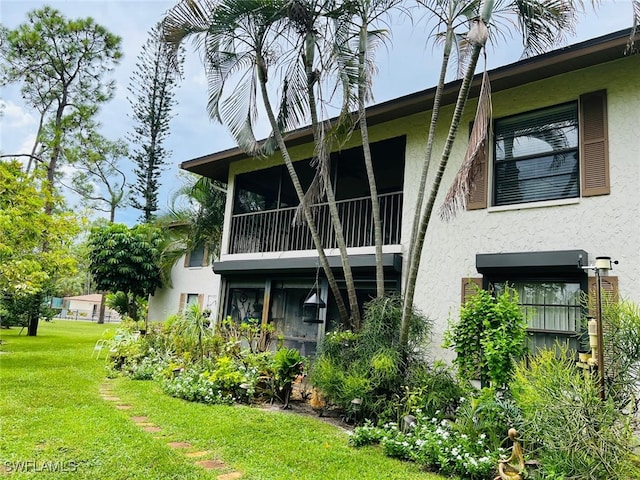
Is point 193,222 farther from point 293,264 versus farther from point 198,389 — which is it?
point 198,389

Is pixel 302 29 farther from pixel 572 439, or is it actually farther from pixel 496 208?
pixel 572 439

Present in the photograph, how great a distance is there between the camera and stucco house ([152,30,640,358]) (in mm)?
6012

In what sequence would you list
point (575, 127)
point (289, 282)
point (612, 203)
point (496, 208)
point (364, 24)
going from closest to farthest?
point (612, 203) → point (575, 127) → point (496, 208) → point (364, 24) → point (289, 282)

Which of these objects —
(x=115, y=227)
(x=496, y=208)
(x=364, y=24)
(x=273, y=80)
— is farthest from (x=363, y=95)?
(x=115, y=227)

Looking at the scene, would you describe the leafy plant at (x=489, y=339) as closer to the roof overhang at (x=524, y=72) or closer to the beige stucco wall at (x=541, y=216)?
the beige stucco wall at (x=541, y=216)

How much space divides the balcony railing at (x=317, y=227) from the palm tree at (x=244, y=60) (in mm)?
1438

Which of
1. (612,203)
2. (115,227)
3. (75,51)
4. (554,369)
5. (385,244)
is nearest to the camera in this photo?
(554,369)

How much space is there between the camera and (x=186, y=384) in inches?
292

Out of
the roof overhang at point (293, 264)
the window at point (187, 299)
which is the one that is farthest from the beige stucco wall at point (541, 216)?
the window at point (187, 299)

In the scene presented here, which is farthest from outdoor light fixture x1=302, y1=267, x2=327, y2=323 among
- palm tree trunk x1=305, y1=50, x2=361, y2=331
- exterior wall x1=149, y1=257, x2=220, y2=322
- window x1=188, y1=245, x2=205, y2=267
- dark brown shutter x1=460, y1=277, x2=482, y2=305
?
window x1=188, y1=245, x2=205, y2=267

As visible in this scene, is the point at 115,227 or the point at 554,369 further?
the point at 115,227

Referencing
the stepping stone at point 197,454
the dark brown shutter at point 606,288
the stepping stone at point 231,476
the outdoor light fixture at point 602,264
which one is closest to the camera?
the stepping stone at point 231,476

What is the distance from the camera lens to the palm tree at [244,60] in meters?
7.39

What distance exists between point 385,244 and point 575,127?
382 cm
